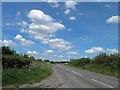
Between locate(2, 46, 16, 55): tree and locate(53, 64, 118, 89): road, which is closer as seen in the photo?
locate(53, 64, 118, 89): road

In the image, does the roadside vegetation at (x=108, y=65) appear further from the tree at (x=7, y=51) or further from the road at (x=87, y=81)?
the tree at (x=7, y=51)

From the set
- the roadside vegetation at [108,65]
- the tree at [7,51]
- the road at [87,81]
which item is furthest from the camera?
the tree at [7,51]

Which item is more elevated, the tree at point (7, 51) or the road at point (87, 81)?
the tree at point (7, 51)

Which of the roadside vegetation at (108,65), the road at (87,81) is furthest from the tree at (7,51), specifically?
the roadside vegetation at (108,65)

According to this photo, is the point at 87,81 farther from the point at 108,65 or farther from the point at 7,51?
the point at 108,65

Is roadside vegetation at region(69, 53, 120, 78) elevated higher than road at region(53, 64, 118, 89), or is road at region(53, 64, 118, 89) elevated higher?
roadside vegetation at region(69, 53, 120, 78)

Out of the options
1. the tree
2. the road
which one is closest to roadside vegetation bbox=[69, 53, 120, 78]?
the road

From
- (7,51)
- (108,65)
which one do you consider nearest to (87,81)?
(7,51)

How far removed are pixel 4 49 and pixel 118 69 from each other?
1540cm

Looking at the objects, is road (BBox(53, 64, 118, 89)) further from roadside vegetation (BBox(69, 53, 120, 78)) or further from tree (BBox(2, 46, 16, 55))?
tree (BBox(2, 46, 16, 55))

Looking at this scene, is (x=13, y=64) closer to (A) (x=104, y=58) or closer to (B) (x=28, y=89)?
(B) (x=28, y=89)

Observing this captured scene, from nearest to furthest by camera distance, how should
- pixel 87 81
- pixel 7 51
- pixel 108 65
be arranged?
pixel 87 81, pixel 7 51, pixel 108 65

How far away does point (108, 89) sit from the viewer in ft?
58.4

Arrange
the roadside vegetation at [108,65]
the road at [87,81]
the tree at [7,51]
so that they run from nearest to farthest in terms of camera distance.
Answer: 1. the road at [87,81]
2. the roadside vegetation at [108,65]
3. the tree at [7,51]
